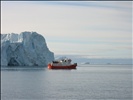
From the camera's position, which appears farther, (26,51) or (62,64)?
(62,64)

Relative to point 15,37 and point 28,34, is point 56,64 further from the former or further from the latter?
point 15,37

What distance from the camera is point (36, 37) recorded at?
9500 cm

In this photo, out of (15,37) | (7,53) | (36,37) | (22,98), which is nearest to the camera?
(22,98)

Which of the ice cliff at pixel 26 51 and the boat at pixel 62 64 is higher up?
the ice cliff at pixel 26 51

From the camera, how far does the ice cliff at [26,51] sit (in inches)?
3471

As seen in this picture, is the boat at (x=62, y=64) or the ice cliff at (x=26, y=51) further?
the boat at (x=62, y=64)

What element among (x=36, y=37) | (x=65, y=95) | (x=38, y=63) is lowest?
(x=38, y=63)

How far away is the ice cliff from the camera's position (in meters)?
88.2

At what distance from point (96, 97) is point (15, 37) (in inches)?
3185

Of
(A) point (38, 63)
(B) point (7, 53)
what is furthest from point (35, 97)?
(A) point (38, 63)

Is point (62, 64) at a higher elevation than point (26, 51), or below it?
below

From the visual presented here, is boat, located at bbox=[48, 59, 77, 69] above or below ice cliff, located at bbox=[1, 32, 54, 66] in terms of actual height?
below

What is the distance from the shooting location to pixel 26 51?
9088 cm

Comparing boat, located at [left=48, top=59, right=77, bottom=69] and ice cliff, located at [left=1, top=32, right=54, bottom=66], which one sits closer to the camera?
ice cliff, located at [left=1, top=32, right=54, bottom=66]
